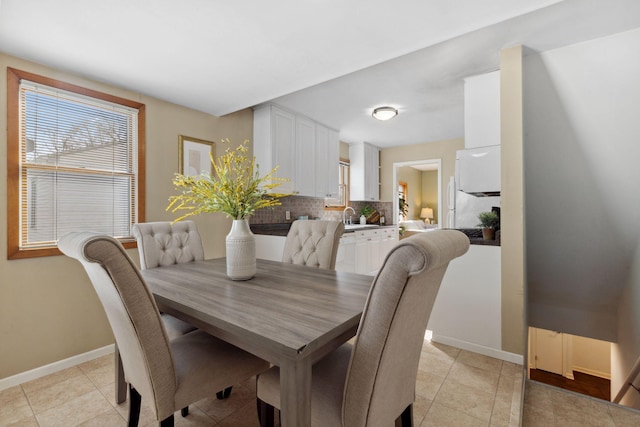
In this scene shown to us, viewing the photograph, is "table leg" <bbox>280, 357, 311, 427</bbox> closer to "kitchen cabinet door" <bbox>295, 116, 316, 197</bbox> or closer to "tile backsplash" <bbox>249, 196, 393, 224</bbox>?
"tile backsplash" <bbox>249, 196, 393, 224</bbox>

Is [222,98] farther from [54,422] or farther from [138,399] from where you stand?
[54,422]

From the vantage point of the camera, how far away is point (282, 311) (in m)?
1.13

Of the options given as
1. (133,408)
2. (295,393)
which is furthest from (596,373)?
(133,408)

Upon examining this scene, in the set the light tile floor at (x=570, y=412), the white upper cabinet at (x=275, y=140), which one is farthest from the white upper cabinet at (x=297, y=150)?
the light tile floor at (x=570, y=412)

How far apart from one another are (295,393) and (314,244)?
1.35m

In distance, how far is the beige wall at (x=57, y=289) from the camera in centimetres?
199

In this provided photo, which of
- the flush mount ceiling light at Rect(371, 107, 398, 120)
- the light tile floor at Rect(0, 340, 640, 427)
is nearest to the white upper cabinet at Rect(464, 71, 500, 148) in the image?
the flush mount ceiling light at Rect(371, 107, 398, 120)

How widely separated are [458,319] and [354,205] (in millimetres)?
3410

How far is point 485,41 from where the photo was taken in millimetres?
2105

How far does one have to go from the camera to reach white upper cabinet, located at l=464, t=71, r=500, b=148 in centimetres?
247

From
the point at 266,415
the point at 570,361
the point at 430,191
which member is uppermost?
the point at 430,191

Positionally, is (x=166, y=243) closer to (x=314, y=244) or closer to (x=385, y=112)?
(x=314, y=244)

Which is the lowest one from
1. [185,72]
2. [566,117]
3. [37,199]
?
[37,199]

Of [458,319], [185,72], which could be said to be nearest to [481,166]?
[458,319]
